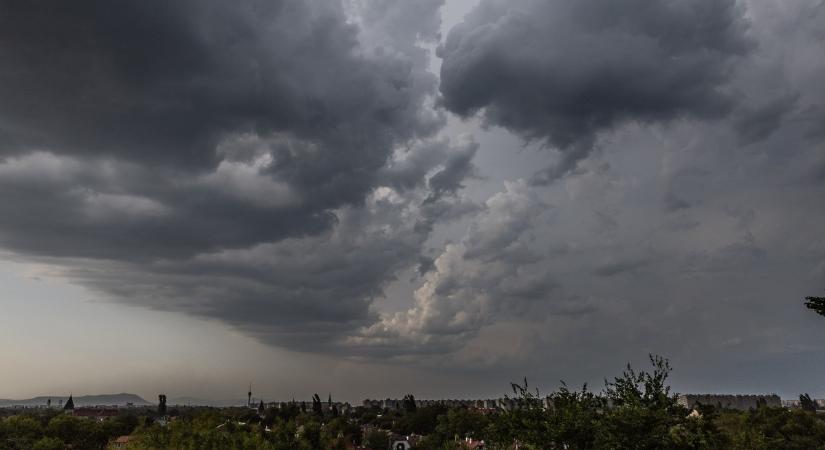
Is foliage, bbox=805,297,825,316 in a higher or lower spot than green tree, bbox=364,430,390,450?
higher

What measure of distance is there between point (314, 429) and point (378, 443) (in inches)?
1935

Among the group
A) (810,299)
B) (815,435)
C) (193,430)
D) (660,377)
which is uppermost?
(810,299)

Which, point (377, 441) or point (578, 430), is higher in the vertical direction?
point (578, 430)

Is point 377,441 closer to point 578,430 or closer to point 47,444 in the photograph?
point 47,444

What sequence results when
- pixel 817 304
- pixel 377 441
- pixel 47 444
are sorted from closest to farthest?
pixel 817 304
pixel 47 444
pixel 377 441

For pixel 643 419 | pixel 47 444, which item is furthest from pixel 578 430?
pixel 47 444

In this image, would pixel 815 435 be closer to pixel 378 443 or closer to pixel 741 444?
pixel 741 444

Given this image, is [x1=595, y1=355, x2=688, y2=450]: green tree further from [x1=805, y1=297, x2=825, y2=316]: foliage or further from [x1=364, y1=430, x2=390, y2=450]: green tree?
[x1=364, y1=430, x2=390, y2=450]: green tree

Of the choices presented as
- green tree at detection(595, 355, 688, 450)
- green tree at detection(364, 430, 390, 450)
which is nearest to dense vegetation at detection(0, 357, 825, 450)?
green tree at detection(595, 355, 688, 450)

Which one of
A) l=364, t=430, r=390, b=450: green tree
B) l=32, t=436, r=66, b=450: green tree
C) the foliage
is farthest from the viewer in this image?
l=364, t=430, r=390, b=450: green tree

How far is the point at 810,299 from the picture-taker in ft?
98.1

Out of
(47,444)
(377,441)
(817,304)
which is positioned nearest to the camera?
(817,304)

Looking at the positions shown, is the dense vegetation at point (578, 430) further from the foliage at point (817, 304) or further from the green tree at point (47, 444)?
the foliage at point (817, 304)

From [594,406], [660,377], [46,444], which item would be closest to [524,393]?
[594,406]
